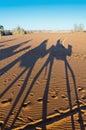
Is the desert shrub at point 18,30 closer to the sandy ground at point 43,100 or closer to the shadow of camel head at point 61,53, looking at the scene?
the shadow of camel head at point 61,53

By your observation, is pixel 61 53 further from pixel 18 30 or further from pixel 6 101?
pixel 18 30

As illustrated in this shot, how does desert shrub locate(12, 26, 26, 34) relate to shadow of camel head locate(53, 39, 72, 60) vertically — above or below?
above

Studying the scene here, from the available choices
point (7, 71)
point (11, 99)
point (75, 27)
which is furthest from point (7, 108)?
point (75, 27)

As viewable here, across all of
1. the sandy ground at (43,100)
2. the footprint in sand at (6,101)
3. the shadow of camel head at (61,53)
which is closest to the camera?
the sandy ground at (43,100)

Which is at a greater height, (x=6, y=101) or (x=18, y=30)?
(x=18, y=30)

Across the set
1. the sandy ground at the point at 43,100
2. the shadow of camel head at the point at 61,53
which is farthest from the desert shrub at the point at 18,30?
the sandy ground at the point at 43,100

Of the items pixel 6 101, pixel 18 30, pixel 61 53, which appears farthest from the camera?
pixel 18 30

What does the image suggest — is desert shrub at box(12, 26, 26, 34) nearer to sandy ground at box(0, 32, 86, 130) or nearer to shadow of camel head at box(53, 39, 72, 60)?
shadow of camel head at box(53, 39, 72, 60)

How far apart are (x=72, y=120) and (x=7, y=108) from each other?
2.24 metres

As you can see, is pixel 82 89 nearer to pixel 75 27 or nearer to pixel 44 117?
pixel 44 117

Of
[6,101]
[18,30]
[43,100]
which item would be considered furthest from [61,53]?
[18,30]

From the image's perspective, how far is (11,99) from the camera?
9500 mm

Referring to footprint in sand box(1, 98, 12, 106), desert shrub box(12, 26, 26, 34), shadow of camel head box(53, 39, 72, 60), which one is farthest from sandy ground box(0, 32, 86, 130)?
desert shrub box(12, 26, 26, 34)

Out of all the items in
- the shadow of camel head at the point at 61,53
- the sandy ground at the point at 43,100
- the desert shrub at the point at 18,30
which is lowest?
the sandy ground at the point at 43,100
